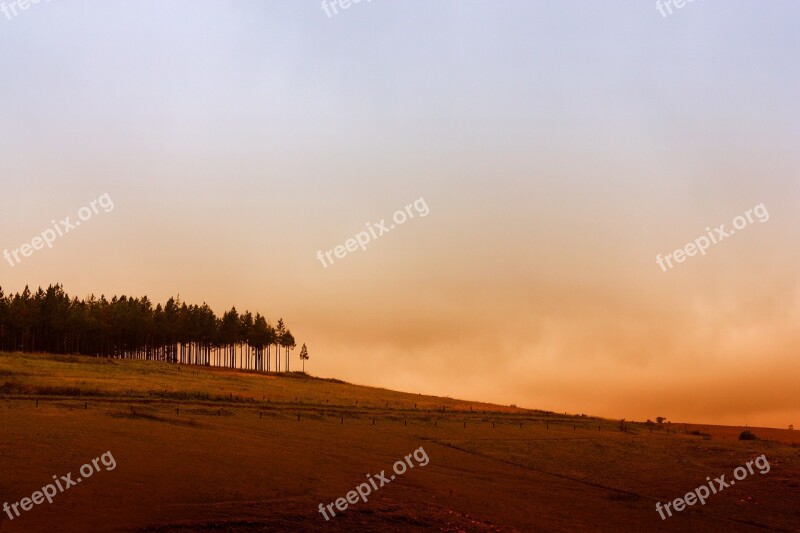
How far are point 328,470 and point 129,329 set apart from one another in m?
124

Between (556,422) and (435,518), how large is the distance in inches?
2439

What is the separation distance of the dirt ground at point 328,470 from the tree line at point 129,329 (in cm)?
7317

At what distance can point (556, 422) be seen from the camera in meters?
88.2

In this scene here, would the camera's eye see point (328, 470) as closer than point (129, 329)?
Yes

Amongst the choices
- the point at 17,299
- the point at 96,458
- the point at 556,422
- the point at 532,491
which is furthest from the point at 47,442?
the point at 17,299

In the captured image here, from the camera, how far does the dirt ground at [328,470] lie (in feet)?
93.6

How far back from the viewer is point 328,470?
38.7 meters

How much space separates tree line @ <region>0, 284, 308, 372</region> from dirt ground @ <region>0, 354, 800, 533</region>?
240 ft

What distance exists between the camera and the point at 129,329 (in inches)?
5876

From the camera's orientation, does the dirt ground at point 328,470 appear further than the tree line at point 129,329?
No

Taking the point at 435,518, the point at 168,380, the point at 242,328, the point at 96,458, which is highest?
the point at 242,328

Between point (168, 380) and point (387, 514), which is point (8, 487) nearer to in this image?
point (387, 514)

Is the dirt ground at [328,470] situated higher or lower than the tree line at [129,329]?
lower

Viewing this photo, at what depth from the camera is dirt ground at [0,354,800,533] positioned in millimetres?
28531
